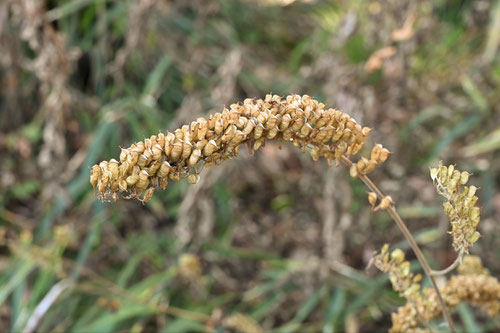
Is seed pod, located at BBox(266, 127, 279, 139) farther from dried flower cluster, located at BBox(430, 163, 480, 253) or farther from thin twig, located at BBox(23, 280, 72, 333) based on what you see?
thin twig, located at BBox(23, 280, 72, 333)

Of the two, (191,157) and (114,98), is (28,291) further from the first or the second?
(191,157)

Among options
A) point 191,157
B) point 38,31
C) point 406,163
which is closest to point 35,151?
point 38,31

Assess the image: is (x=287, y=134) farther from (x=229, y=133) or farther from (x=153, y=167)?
(x=153, y=167)

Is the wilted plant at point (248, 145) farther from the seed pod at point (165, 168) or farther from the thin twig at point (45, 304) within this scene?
the thin twig at point (45, 304)

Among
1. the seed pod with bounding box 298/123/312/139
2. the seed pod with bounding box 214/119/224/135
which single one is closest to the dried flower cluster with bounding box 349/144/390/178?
the seed pod with bounding box 298/123/312/139

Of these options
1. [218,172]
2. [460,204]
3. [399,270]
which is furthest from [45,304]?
[460,204]

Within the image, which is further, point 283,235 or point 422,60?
point 422,60

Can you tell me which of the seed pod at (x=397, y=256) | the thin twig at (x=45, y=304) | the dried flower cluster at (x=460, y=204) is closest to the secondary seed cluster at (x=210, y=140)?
the dried flower cluster at (x=460, y=204)
